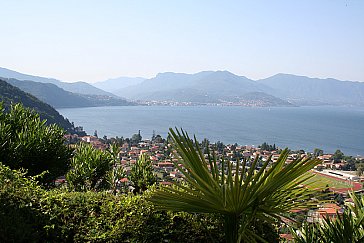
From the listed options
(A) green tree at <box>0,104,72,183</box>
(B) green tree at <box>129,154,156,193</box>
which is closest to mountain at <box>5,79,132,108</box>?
(A) green tree at <box>0,104,72,183</box>

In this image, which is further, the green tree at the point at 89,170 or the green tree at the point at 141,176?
the green tree at the point at 89,170

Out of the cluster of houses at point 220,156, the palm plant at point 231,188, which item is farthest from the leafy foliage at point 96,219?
the palm plant at point 231,188

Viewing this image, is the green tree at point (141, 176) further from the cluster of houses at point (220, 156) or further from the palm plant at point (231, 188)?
the palm plant at point (231, 188)

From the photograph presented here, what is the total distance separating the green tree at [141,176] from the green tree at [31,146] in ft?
6.67

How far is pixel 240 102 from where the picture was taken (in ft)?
572

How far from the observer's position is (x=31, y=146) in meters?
6.04

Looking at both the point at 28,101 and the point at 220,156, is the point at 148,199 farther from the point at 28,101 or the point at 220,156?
the point at 28,101

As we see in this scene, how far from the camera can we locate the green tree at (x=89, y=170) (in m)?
5.83

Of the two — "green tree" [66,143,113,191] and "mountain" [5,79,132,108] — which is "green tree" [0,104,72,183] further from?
"mountain" [5,79,132,108]

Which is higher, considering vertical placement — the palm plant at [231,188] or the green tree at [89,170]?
the palm plant at [231,188]

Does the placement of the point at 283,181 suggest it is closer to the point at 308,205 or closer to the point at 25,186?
the point at 308,205

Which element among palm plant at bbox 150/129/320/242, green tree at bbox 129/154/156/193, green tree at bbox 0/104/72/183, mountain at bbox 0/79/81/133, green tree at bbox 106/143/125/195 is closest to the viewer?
palm plant at bbox 150/129/320/242

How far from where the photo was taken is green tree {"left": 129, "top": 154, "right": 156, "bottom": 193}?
5354mm

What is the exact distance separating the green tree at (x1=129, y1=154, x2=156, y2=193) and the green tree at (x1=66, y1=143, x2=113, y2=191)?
2.82ft
